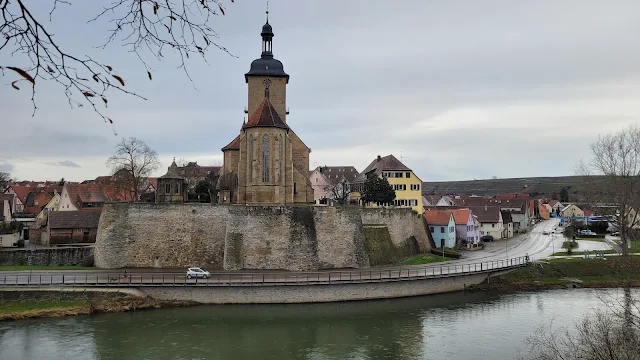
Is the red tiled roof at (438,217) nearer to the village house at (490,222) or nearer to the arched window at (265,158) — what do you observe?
the village house at (490,222)

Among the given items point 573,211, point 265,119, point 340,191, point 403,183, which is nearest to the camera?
point 265,119

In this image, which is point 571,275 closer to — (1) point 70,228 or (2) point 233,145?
(2) point 233,145

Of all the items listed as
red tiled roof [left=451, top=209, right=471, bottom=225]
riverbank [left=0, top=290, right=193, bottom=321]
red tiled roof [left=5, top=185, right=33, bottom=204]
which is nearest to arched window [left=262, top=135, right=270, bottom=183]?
riverbank [left=0, top=290, right=193, bottom=321]

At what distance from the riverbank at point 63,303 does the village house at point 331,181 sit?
32.2m

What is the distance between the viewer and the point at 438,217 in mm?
50125

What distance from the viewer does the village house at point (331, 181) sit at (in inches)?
2394

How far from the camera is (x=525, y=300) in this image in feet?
101

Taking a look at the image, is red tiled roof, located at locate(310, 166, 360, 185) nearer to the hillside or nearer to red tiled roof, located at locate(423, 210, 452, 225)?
red tiled roof, located at locate(423, 210, 452, 225)

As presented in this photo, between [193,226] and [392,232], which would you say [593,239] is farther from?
[193,226]

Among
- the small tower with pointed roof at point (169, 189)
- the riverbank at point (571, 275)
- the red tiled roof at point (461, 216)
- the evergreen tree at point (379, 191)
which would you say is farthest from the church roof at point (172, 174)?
the red tiled roof at point (461, 216)

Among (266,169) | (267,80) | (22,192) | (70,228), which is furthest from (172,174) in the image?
(22,192)

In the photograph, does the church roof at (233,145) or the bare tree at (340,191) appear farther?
the bare tree at (340,191)

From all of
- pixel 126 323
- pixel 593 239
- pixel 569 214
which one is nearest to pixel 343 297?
pixel 126 323

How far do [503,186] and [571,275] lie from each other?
14235 centimetres
